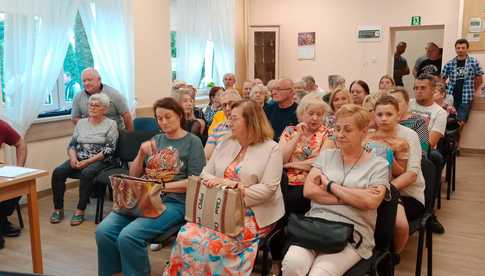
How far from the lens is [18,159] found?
3.59 meters

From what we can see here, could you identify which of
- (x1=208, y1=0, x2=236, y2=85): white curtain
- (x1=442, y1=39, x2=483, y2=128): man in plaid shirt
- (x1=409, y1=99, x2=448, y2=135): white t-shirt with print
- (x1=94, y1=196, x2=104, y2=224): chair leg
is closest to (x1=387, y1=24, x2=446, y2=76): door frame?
(x1=442, y1=39, x2=483, y2=128): man in plaid shirt

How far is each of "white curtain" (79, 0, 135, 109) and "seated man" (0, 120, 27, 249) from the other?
178 centimetres

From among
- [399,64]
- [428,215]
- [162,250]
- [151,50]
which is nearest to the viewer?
[428,215]

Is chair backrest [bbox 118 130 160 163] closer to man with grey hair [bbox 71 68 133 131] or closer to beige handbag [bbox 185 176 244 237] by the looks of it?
man with grey hair [bbox 71 68 133 131]

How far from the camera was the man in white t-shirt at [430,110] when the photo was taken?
12.6ft

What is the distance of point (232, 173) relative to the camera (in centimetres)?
247

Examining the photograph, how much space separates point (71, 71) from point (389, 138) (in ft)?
12.3

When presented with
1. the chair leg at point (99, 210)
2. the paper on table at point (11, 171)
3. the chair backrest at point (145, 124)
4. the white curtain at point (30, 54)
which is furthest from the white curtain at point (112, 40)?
the paper on table at point (11, 171)

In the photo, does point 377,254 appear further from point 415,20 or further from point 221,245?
point 415,20

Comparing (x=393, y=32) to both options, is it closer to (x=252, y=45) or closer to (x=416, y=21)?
(x=416, y=21)

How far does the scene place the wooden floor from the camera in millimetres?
2953

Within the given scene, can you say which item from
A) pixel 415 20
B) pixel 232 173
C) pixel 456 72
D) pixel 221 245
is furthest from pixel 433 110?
pixel 415 20

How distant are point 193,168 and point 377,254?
3.88ft

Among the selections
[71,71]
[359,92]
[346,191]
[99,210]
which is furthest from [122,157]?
[346,191]
